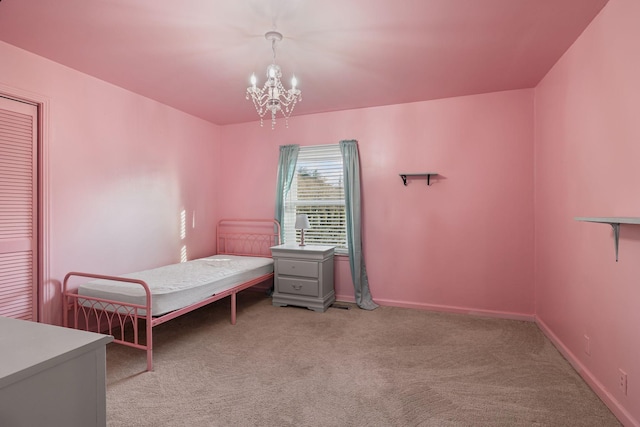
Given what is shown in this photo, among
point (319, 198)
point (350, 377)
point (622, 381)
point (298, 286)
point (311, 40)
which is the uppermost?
point (311, 40)

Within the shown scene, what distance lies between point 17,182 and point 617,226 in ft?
14.4

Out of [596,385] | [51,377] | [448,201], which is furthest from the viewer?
[448,201]

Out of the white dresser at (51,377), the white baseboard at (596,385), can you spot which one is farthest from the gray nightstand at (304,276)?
the white dresser at (51,377)

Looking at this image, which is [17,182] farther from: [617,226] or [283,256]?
[617,226]

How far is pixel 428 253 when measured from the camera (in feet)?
12.8

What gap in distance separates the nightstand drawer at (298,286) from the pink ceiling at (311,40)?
2.25m

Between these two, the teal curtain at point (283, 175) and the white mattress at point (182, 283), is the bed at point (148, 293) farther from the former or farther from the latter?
the teal curtain at point (283, 175)

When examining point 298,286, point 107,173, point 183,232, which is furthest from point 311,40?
point 183,232

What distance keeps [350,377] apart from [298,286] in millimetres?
1734

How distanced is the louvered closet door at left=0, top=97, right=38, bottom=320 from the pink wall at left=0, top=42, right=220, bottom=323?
4.2 inches

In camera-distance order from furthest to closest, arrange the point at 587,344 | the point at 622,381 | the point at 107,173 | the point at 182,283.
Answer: the point at 107,173 < the point at 182,283 < the point at 587,344 < the point at 622,381

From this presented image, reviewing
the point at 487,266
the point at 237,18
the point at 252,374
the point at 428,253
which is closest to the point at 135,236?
the point at 252,374

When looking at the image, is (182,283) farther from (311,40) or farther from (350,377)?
(311,40)

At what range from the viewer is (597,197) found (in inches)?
86.9
